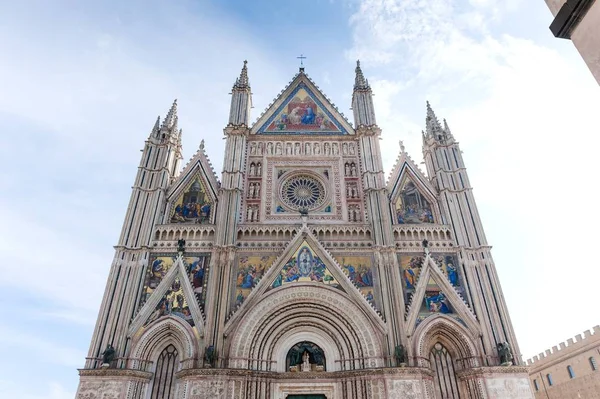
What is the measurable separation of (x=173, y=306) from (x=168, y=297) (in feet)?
1.62

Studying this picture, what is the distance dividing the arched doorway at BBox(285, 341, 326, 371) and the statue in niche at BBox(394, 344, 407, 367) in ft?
10.2

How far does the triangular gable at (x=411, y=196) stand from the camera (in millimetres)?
19250

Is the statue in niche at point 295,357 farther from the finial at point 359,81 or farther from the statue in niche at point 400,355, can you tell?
the finial at point 359,81

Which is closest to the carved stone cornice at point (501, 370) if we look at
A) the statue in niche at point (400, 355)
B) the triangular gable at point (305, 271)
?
the statue in niche at point (400, 355)

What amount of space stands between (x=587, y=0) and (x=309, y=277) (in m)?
15.1

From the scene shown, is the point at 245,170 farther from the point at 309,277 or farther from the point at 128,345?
the point at 128,345

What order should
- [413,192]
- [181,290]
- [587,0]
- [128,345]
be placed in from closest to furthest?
[587,0] → [128,345] → [181,290] → [413,192]

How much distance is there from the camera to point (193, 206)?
19484 millimetres

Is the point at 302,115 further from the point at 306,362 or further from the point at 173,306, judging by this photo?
the point at 306,362

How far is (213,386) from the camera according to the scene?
14320 mm

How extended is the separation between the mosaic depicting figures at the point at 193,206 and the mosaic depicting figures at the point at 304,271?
4.85 meters

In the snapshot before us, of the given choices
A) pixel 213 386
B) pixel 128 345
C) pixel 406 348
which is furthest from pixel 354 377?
pixel 128 345

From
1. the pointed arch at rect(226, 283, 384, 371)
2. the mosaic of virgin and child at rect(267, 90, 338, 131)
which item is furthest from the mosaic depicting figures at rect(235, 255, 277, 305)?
the mosaic of virgin and child at rect(267, 90, 338, 131)

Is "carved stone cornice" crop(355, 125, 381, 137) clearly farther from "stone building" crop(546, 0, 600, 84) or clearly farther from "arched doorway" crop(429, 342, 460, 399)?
"stone building" crop(546, 0, 600, 84)
